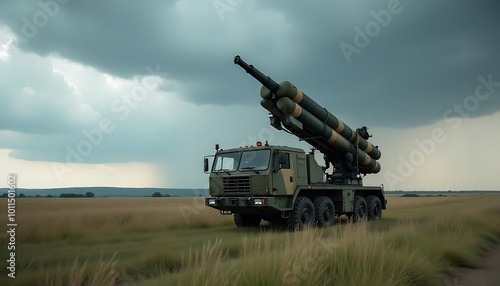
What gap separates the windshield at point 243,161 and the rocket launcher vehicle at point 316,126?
67.9 inches

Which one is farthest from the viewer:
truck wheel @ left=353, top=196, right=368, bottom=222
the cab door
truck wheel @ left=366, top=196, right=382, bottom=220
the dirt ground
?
truck wheel @ left=366, top=196, right=382, bottom=220

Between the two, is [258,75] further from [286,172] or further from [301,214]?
[301,214]

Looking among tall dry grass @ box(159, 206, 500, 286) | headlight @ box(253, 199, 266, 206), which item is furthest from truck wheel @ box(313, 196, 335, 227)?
tall dry grass @ box(159, 206, 500, 286)

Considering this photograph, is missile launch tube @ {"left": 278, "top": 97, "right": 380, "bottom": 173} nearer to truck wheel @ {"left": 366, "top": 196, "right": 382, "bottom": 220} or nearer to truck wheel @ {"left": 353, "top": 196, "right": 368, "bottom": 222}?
truck wheel @ {"left": 366, "top": 196, "right": 382, "bottom": 220}

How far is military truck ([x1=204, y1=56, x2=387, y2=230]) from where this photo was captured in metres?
13.3

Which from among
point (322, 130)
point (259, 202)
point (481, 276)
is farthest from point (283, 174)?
point (481, 276)

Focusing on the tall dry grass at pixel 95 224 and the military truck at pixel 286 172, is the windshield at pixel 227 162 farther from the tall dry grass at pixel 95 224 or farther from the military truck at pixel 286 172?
the tall dry grass at pixel 95 224

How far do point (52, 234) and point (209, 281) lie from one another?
9215 mm

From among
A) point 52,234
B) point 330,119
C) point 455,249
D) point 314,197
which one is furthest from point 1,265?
point 330,119

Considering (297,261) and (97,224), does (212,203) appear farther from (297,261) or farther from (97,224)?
(297,261)

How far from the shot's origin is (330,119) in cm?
1620

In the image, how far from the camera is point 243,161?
1384 cm

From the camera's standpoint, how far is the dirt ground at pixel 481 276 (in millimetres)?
6508

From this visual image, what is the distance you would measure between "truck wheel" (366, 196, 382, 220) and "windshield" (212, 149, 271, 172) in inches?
304
